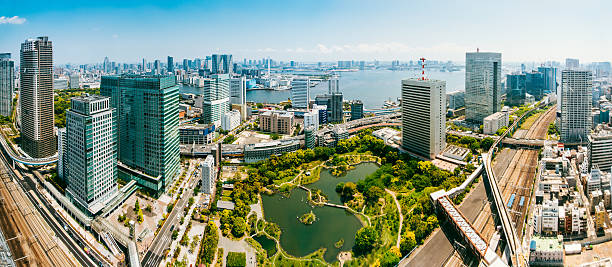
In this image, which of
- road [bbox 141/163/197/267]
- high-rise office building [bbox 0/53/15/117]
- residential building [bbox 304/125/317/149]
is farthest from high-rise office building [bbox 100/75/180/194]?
high-rise office building [bbox 0/53/15/117]

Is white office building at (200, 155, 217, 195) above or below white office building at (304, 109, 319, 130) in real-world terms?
below

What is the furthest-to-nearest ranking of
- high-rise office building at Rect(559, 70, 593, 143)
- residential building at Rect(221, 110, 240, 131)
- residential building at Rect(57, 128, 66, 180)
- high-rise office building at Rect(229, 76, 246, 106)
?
high-rise office building at Rect(229, 76, 246, 106)
residential building at Rect(221, 110, 240, 131)
high-rise office building at Rect(559, 70, 593, 143)
residential building at Rect(57, 128, 66, 180)

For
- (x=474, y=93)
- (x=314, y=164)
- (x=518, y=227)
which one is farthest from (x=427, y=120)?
(x=474, y=93)

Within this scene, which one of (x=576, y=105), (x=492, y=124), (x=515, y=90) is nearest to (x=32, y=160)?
(x=492, y=124)

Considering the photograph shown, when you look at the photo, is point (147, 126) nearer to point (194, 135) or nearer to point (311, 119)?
point (194, 135)

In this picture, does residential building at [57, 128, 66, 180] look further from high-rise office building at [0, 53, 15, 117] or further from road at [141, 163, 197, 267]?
high-rise office building at [0, 53, 15, 117]

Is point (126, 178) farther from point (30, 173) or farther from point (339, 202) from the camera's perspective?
point (339, 202)

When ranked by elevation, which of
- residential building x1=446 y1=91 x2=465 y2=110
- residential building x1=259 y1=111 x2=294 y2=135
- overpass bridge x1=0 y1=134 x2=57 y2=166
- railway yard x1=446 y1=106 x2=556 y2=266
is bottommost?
railway yard x1=446 y1=106 x2=556 y2=266
